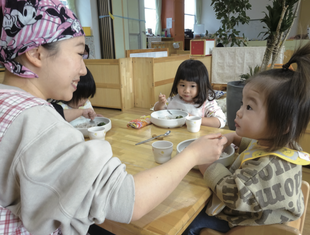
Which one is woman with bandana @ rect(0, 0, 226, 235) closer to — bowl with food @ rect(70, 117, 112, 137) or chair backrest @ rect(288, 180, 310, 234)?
chair backrest @ rect(288, 180, 310, 234)

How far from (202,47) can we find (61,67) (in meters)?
3.35

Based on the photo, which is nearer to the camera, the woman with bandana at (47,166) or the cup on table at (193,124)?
the woman with bandana at (47,166)

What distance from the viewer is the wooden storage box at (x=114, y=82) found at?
3.05m

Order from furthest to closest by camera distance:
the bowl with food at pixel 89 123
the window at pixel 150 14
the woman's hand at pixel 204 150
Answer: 1. the window at pixel 150 14
2. the bowl with food at pixel 89 123
3. the woman's hand at pixel 204 150

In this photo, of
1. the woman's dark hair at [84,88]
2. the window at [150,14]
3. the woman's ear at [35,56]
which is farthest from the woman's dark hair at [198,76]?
the window at [150,14]

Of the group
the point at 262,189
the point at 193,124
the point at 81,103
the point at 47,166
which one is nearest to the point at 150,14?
the point at 81,103

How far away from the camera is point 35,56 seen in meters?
0.65

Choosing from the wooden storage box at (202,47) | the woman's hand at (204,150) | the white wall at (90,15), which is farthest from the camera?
the white wall at (90,15)

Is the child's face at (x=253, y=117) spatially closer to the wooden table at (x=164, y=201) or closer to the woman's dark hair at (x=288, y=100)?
the woman's dark hair at (x=288, y=100)

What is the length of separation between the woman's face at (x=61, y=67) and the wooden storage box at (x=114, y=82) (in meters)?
2.30

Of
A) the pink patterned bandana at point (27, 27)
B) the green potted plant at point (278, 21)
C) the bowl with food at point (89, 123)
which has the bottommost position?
the bowl with food at point (89, 123)

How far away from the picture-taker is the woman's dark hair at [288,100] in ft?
2.52

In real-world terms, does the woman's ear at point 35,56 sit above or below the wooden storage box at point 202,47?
below

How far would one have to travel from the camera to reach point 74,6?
572 cm
